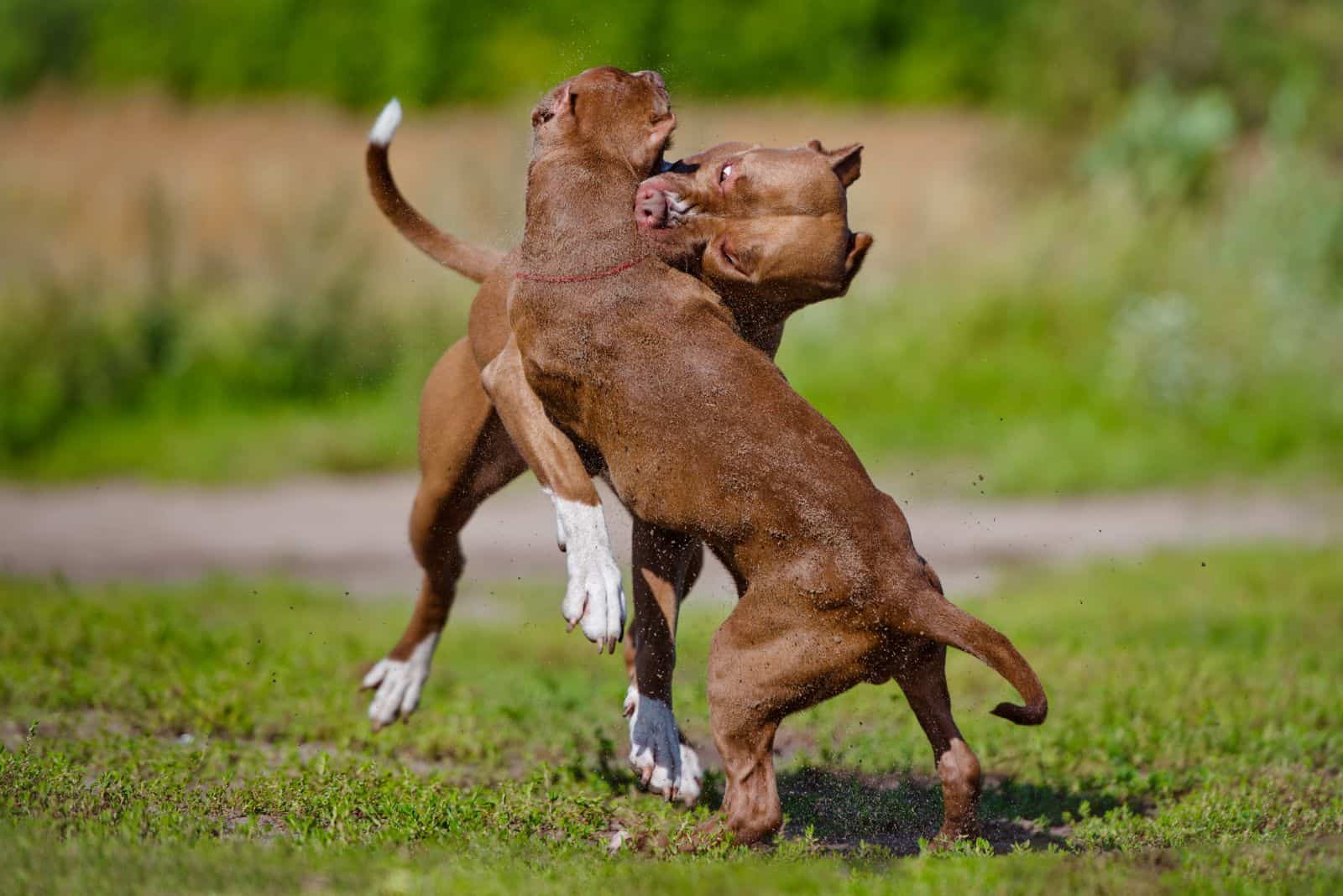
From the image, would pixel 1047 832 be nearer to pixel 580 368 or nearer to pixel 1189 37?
pixel 580 368

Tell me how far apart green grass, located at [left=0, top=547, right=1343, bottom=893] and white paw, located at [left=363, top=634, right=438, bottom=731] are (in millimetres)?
94

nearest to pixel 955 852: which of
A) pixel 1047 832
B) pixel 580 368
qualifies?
pixel 1047 832

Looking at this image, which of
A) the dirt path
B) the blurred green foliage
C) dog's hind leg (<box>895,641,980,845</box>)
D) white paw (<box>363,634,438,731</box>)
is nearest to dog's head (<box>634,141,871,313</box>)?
dog's hind leg (<box>895,641,980,845</box>)

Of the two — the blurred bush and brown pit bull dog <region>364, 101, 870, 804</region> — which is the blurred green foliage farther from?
brown pit bull dog <region>364, 101, 870, 804</region>

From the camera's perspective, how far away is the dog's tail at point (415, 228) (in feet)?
19.3

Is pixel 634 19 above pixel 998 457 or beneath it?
above

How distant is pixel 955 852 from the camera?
14.5ft

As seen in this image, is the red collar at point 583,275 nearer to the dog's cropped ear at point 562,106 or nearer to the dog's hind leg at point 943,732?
the dog's cropped ear at point 562,106

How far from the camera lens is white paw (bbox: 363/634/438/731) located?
20.4 ft

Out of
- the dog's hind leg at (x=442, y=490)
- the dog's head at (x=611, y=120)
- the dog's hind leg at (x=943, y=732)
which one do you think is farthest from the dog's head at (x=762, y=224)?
the dog's hind leg at (x=442, y=490)

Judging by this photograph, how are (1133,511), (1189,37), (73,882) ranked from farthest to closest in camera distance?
(1189,37), (1133,511), (73,882)

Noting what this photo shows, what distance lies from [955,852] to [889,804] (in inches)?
32.9

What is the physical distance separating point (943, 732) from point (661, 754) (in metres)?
1.07

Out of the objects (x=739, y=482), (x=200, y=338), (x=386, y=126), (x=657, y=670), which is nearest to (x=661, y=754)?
(x=657, y=670)
